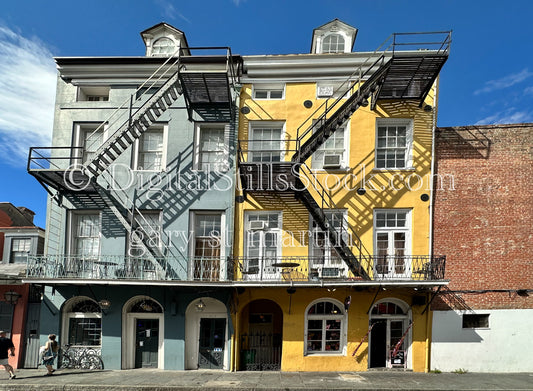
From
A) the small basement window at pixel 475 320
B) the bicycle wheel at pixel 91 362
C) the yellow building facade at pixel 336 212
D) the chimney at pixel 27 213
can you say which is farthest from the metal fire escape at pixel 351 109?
the chimney at pixel 27 213

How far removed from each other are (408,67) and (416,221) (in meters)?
5.26

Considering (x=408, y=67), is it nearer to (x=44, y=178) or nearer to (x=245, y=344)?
(x=245, y=344)

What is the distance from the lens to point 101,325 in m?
14.8

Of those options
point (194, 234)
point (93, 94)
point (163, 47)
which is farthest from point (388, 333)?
point (93, 94)

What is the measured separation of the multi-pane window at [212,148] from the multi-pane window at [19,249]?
767 cm

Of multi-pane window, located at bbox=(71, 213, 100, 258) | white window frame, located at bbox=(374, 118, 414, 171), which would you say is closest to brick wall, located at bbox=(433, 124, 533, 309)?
white window frame, located at bbox=(374, 118, 414, 171)

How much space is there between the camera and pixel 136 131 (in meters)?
14.9

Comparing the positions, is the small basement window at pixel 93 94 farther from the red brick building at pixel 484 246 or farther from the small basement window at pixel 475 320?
the small basement window at pixel 475 320

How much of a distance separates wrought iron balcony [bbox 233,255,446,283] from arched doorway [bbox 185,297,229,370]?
58.3 inches

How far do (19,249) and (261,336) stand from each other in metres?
10.1

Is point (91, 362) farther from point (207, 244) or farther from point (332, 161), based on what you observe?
point (332, 161)

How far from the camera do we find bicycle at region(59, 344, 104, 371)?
14508 mm

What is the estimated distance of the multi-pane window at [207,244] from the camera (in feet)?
48.7

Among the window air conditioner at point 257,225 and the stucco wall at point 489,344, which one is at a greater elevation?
the window air conditioner at point 257,225
